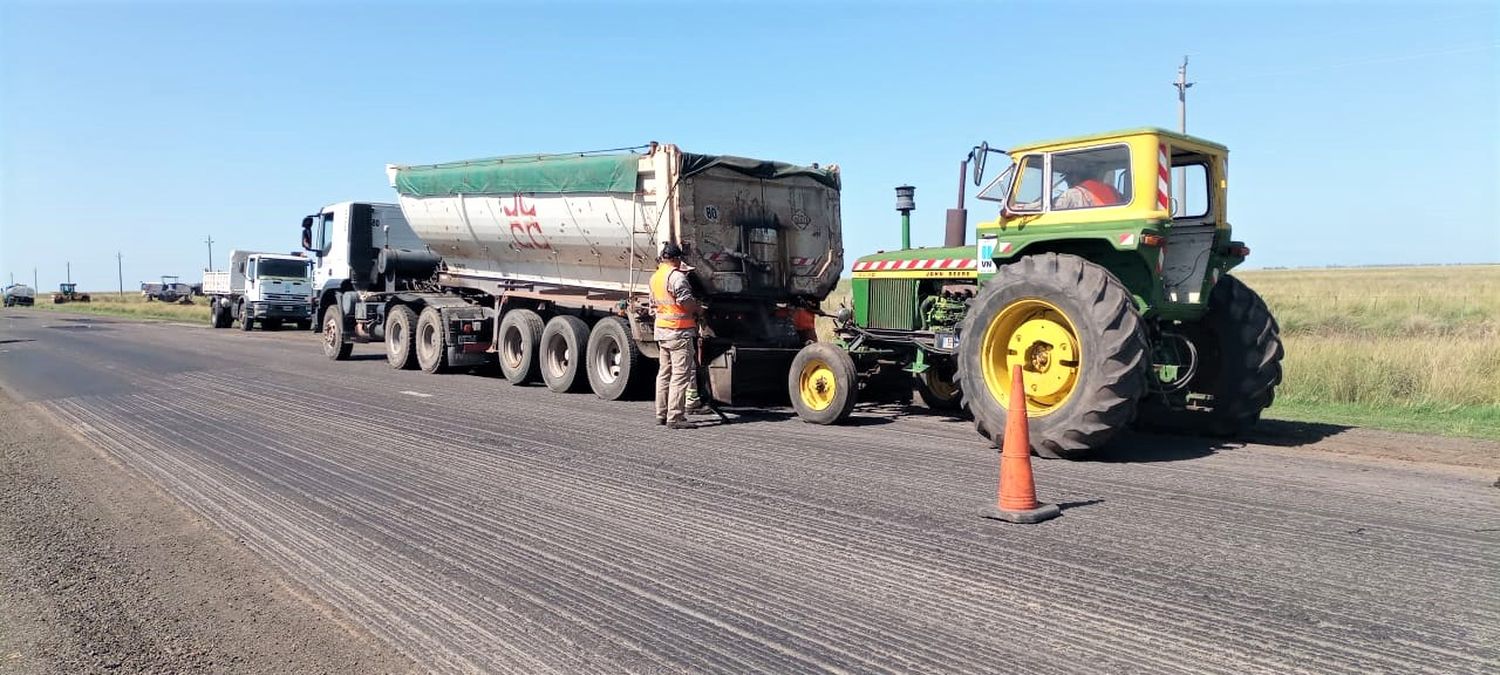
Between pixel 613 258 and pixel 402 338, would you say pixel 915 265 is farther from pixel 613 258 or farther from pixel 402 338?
pixel 402 338

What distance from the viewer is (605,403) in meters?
12.0

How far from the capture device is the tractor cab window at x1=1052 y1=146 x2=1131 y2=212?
26.2ft

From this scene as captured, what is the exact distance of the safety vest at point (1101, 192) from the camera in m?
8.05

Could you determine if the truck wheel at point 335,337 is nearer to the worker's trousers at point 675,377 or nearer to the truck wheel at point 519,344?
the truck wheel at point 519,344

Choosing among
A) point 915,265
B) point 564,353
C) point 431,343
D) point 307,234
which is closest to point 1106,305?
point 915,265

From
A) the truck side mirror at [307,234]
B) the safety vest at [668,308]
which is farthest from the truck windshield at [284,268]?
the safety vest at [668,308]

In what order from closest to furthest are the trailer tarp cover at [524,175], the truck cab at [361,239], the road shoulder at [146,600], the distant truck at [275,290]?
the road shoulder at [146,600], the trailer tarp cover at [524,175], the truck cab at [361,239], the distant truck at [275,290]

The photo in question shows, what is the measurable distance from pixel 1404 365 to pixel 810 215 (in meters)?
6.94

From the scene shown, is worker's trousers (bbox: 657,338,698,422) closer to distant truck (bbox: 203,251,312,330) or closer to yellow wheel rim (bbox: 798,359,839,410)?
yellow wheel rim (bbox: 798,359,839,410)

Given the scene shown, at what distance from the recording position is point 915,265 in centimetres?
1019

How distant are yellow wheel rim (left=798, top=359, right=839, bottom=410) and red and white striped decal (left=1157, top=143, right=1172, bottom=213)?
11.2 ft

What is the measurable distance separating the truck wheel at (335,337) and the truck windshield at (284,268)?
1513 cm

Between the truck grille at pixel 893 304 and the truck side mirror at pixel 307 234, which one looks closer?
the truck grille at pixel 893 304

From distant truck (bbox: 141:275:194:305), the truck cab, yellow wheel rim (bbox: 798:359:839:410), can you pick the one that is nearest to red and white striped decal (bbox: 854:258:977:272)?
yellow wheel rim (bbox: 798:359:839:410)
